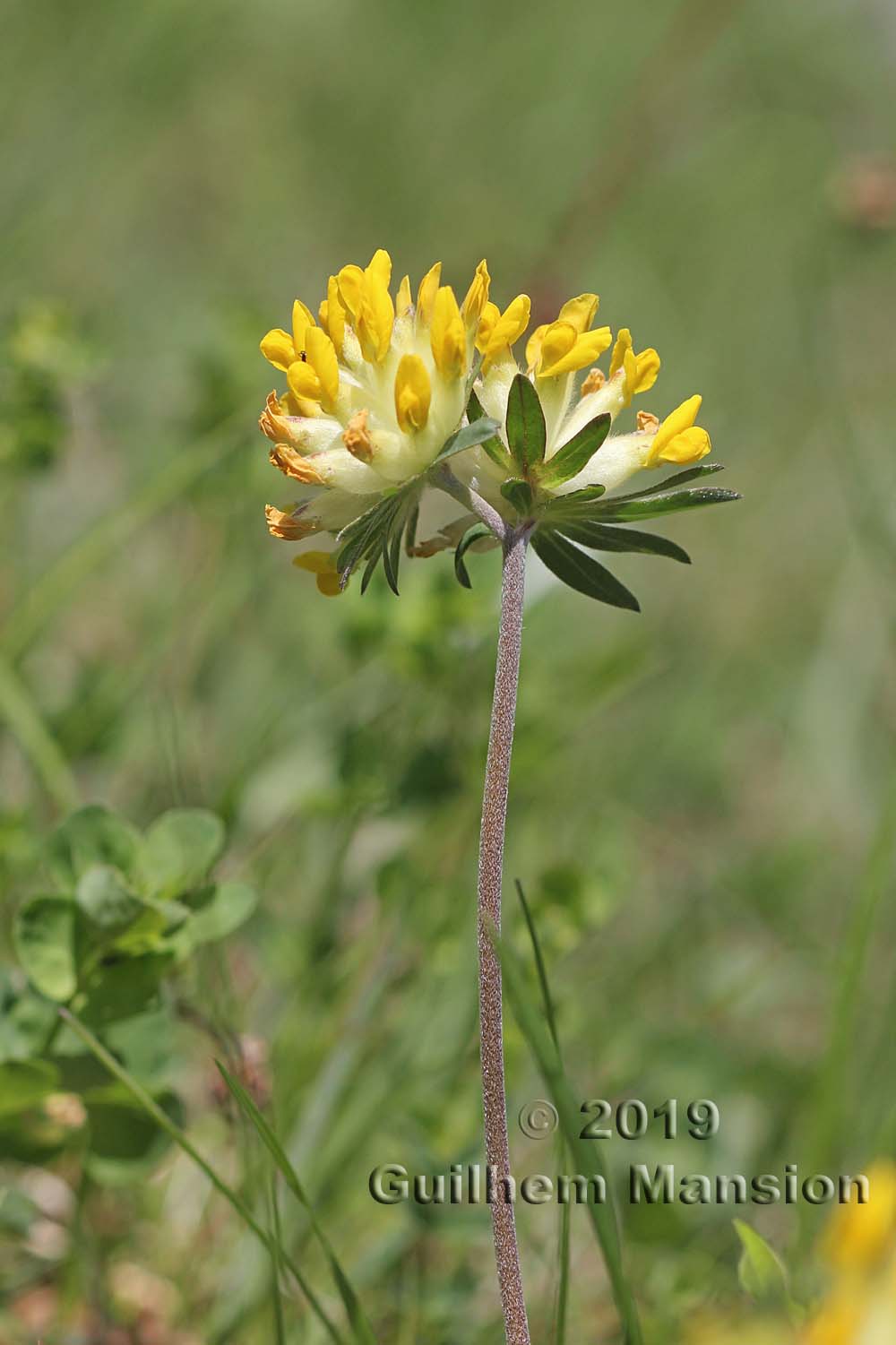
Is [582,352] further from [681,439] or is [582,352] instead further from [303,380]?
[303,380]

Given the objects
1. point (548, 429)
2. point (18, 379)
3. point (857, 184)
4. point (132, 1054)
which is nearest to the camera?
point (548, 429)

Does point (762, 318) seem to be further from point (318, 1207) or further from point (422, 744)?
point (318, 1207)

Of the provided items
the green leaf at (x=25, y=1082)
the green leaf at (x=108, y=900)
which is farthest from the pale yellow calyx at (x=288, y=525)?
the green leaf at (x=25, y=1082)

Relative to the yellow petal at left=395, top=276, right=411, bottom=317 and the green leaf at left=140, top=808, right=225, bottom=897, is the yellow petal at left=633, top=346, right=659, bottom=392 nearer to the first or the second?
the yellow petal at left=395, top=276, right=411, bottom=317

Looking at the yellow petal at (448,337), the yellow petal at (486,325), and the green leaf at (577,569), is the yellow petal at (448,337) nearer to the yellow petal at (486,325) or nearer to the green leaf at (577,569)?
the yellow petal at (486,325)

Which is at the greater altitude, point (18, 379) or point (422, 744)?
point (18, 379)

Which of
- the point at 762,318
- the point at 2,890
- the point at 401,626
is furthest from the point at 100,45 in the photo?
the point at 2,890
